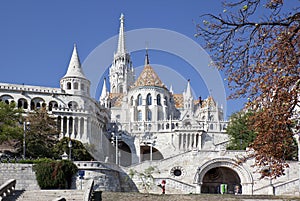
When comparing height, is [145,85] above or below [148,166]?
above

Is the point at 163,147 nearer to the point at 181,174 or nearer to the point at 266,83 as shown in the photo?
the point at 181,174

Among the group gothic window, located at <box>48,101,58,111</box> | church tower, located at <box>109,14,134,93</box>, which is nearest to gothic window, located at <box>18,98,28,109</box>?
gothic window, located at <box>48,101,58,111</box>

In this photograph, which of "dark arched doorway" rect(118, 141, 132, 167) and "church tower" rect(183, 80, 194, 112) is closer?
"dark arched doorway" rect(118, 141, 132, 167)

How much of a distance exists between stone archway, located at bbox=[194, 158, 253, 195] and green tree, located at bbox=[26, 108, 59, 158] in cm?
1508

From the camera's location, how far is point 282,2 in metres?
12.7

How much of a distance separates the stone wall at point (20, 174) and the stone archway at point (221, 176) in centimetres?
1525

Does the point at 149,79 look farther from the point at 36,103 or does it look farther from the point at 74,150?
the point at 74,150

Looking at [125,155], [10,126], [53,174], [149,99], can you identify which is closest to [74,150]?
[10,126]

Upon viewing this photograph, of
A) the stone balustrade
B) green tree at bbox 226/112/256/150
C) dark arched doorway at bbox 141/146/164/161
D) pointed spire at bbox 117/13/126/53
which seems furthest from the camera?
pointed spire at bbox 117/13/126/53

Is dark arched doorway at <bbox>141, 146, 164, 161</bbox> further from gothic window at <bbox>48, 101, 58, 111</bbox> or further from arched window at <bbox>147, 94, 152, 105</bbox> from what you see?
gothic window at <bbox>48, 101, 58, 111</bbox>

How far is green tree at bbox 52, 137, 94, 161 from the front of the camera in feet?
169

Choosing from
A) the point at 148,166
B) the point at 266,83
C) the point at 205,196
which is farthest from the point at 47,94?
the point at 266,83

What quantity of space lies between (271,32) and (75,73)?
5511cm

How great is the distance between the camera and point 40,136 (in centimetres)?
5119
